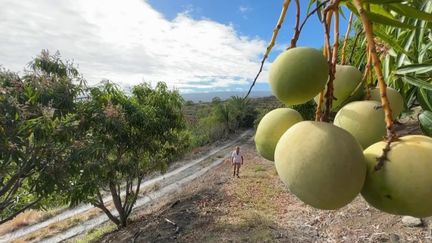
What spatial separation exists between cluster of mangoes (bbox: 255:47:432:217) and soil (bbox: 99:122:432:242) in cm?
378

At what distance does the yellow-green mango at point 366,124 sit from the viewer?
58cm

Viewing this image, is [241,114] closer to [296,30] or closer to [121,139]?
[121,139]

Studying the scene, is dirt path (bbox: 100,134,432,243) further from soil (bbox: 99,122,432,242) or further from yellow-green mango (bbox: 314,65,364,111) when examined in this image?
yellow-green mango (bbox: 314,65,364,111)

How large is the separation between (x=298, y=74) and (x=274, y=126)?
124 millimetres

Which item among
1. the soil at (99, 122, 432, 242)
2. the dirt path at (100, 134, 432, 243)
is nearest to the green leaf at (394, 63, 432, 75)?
the soil at (99, 122, 432, 242)

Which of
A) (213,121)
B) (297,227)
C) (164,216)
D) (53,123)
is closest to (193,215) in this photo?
(164,216)

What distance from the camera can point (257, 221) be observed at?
24.1 feet

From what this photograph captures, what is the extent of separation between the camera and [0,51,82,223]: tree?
4.28 m

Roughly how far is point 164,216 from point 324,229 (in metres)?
3.94

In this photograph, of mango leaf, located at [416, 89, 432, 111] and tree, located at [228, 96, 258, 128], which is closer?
mango leaf, located at [416, 89, 432, 111]

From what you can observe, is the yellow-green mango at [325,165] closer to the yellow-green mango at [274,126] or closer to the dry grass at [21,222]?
the yellow-green mango at [274,126]

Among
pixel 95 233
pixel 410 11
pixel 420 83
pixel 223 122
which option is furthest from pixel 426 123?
pixel 223 122

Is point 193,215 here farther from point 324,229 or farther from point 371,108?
point 371,108

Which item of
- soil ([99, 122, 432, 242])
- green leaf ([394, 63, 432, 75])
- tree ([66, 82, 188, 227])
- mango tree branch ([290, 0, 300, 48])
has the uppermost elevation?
mango tree branch ([290, 0, 300, 48])
